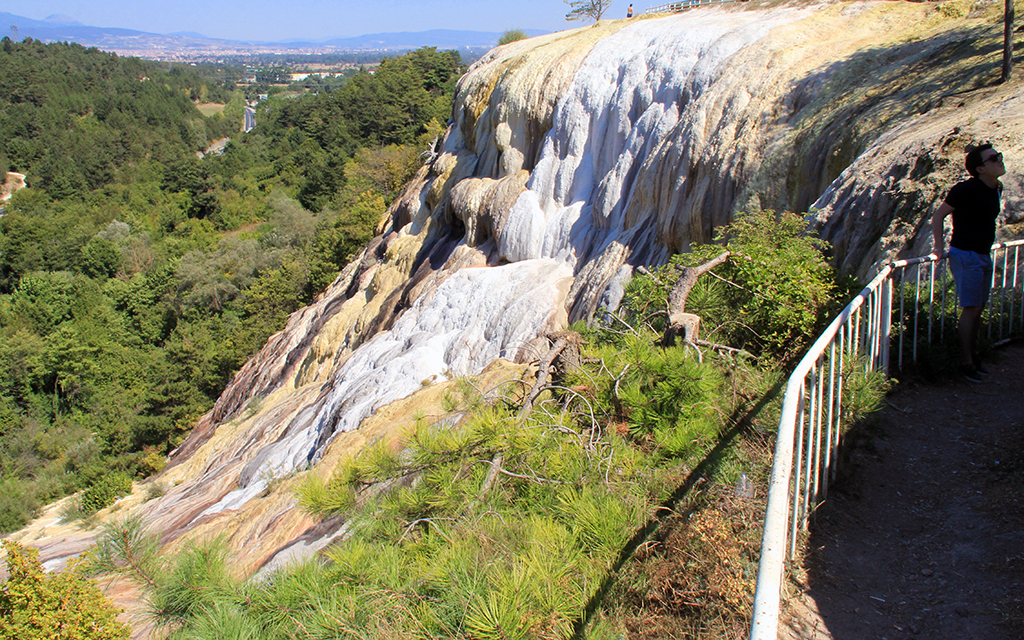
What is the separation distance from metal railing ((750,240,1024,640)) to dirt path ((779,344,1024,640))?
0.20m

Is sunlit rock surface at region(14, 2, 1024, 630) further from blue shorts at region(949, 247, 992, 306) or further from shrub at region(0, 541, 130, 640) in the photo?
blue shorts at region(949, 247, 992, 306)

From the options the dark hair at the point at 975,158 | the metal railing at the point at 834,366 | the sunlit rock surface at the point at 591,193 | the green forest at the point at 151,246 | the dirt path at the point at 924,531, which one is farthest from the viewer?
the green forest at the point at 151,246

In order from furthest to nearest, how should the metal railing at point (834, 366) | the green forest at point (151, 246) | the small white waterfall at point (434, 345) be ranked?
the green forest at point (151, 246)
the small white waterfall at point (434, 345)
the metal railing at point (834, 366)

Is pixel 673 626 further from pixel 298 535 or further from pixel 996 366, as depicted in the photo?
pixel 298 535

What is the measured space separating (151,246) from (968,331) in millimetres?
54540

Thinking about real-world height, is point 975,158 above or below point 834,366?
above

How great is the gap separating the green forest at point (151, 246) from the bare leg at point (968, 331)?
1958 cm

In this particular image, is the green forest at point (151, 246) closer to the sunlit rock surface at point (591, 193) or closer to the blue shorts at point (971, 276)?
the sunlit rock surface at point (591, 193)

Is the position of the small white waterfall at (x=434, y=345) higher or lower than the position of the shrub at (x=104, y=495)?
higher

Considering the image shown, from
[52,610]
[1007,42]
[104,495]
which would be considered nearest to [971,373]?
[1007,42]

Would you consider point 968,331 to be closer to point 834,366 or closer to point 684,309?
point 834,366

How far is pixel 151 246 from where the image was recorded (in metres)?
49.9

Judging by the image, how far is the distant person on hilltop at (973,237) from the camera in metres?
4.65

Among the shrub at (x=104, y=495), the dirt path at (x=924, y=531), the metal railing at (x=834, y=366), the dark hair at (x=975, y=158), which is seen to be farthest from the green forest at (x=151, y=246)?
the dark hair at (x=975, y=158)
